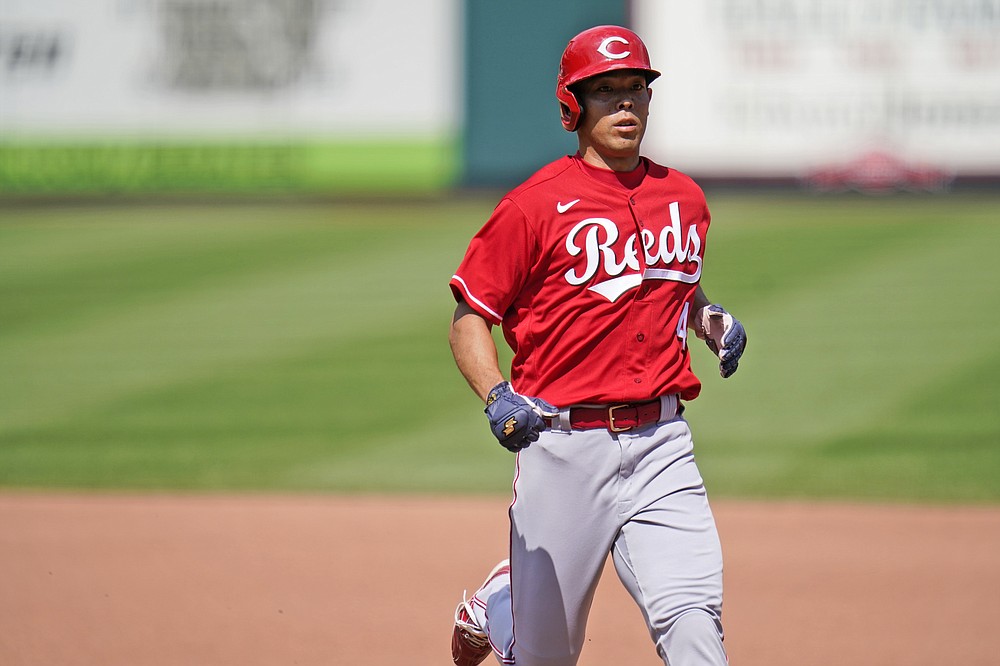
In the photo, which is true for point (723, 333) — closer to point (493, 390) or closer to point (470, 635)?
point (493, 390)

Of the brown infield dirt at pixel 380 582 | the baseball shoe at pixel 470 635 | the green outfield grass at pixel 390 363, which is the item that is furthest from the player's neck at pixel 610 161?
the green outfield grass at pixel 390 363

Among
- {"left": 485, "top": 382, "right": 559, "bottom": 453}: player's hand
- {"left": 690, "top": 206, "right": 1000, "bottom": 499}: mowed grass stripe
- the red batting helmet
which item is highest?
the red batting helmet

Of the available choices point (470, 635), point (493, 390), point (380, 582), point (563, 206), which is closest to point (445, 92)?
point (380, 582)

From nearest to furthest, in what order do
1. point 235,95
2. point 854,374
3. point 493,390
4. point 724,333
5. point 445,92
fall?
point 493,390 → point 724,333 → point 854,374 → point 445,92 → point 235,95

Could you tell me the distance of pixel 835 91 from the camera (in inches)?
853

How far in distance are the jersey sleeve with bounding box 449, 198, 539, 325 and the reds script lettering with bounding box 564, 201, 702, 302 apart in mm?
126

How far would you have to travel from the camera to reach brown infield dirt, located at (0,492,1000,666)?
5.52 m

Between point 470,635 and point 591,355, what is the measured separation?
3.87 ft

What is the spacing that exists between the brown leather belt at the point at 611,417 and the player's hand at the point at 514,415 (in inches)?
7.5

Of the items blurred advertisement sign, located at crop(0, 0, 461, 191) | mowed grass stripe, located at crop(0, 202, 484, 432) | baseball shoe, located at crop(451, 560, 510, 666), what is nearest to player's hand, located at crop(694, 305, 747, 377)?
baseball shoe, located at crop(451, 560, 510, 666)

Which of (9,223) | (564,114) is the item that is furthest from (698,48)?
(564,114)

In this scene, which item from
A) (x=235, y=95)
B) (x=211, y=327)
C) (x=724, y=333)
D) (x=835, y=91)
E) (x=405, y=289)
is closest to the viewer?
(x=724, y=333)

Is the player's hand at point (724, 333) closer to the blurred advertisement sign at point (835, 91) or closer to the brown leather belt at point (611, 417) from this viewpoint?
the brown leather belt at point (611, 417)

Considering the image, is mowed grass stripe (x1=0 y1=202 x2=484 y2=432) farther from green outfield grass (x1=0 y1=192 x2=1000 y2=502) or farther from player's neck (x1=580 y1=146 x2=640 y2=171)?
player's neck (x1=580 y1=146 x2=640 y2=171)
